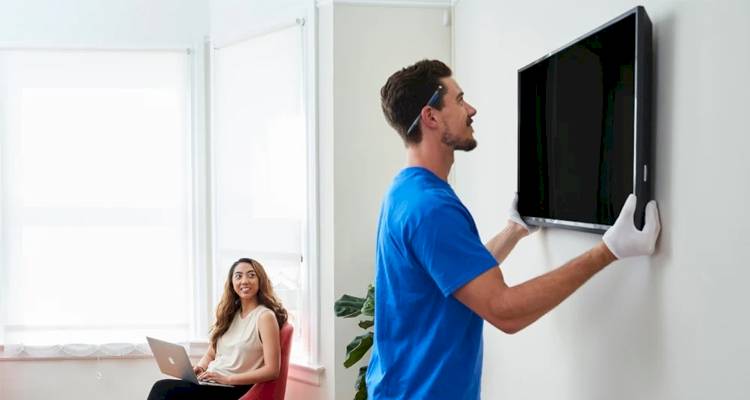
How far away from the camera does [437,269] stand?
1593 millimetres

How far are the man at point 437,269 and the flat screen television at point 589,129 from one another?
0.39 feet

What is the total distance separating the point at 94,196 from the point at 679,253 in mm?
3968

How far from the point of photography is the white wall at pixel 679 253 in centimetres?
128

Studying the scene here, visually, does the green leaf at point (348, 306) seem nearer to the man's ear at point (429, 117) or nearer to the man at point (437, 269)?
the man at point (437, 269)

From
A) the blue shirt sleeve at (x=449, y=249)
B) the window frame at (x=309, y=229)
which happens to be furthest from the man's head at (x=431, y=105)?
the window frame at (x=309, y=229)

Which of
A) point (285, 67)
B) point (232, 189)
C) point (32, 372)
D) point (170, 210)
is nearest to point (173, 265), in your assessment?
point (170, 210)

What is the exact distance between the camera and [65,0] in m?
4.59

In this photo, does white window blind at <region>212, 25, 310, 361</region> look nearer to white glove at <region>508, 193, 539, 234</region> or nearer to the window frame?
the window frame

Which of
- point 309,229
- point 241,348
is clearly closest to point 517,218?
point 309,229

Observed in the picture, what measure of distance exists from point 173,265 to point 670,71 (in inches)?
148

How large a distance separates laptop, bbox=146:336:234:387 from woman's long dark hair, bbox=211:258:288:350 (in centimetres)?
25

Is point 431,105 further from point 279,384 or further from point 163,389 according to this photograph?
point 163,389

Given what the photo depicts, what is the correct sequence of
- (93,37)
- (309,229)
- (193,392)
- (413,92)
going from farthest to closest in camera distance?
1. (93,37)
2. (309,229)
3. (193,392)
4. (413,92)

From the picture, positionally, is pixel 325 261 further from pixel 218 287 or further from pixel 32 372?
pixel 32 372
